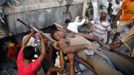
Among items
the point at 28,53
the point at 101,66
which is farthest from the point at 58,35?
the point at 101,66

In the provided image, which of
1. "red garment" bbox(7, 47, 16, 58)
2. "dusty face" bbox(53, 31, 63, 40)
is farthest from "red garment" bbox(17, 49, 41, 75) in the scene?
"red garment" bbox(7, 47, 16, 58)

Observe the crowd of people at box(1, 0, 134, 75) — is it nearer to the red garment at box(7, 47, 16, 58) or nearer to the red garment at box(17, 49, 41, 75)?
the red garment at box(17, 49, 41, 75)

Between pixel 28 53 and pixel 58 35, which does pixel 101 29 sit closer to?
pixel 58 35

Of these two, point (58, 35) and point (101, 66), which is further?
point (58, 35)

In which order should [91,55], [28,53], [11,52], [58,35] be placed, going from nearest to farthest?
[91,55] → [28,53] → [58,35] → [11,52]

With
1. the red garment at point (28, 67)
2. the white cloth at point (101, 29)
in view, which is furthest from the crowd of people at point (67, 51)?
the white cloth at point (101, 29)

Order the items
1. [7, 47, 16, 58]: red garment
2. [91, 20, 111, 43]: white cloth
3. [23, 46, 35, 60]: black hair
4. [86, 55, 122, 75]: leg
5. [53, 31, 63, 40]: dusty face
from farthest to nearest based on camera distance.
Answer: [91, 20, 111, 43]: white cloth → [7, 47, 16, 58]: red garment → [53, 31, 63, 40]: dusty face → [23, 46, 35, 60]: black hair → [86, 55, 122, 75]: leg

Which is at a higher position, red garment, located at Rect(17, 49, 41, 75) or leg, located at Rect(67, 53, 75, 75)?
leg, located at Rect(67, 53, 75, 75)

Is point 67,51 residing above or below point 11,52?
above

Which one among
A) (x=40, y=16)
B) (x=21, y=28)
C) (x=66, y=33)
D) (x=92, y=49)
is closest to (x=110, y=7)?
(x=40, y=16)

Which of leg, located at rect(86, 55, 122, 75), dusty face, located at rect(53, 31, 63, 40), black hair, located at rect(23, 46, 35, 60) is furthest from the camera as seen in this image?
dusty face, located at rect(53, 31, 63, 40)

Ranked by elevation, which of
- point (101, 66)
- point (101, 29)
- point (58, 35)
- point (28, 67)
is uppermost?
point (58, 35)

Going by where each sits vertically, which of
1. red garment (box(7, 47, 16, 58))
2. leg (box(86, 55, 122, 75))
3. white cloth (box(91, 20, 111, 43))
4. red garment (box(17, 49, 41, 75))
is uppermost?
leg (box(86, 55, 122, 75))

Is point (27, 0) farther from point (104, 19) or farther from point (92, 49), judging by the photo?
→ point (92, 49)
